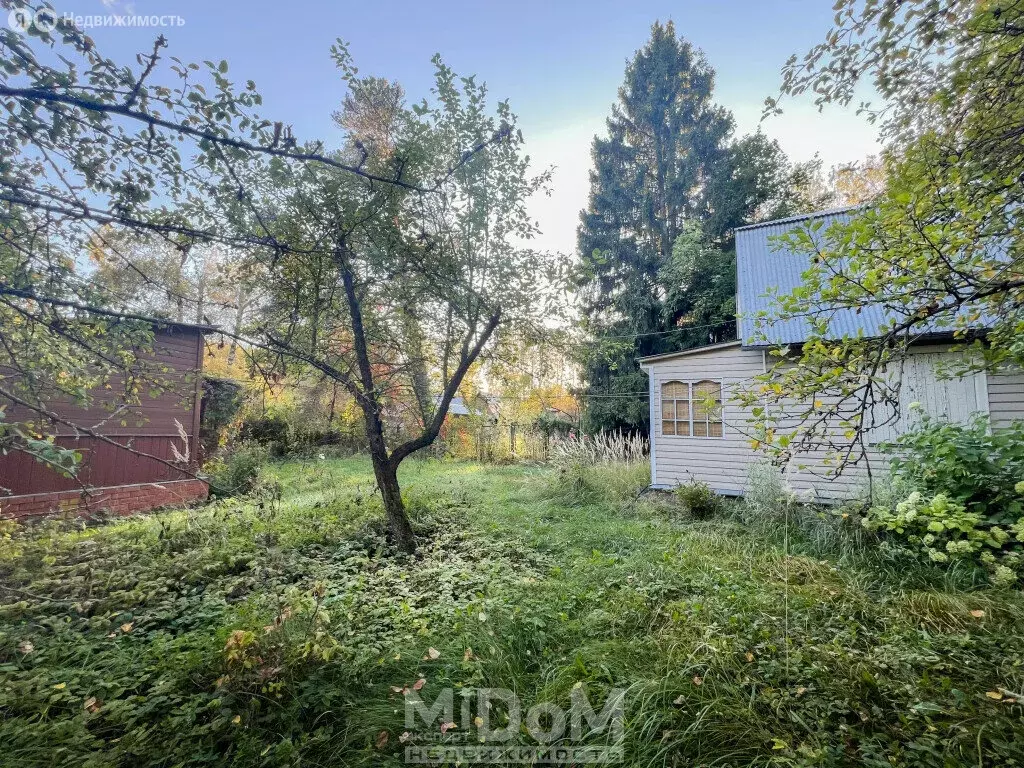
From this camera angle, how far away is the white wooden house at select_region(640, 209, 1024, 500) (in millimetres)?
5336

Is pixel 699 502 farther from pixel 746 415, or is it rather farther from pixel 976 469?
pixel 976 469

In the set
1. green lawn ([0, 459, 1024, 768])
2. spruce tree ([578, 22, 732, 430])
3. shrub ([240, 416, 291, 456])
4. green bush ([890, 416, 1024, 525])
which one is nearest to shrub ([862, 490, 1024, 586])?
green bush ([890, 416, 1024, 525])

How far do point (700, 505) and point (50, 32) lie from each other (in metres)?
6.65

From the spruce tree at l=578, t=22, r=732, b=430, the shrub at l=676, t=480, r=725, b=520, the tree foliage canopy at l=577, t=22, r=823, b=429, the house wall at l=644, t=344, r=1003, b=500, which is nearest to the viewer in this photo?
the house wall at l=644, t=344, r=1003, b=500

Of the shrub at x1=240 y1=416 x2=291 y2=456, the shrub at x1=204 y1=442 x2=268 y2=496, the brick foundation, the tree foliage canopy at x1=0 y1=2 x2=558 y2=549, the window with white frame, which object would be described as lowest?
the brick foundation

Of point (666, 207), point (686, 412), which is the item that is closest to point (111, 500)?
point (686, 412)

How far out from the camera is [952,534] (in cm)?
325

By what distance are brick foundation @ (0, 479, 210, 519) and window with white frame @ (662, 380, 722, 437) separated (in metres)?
7.36

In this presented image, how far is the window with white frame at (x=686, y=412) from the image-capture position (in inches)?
268

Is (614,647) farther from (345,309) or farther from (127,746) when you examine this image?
(345,309)

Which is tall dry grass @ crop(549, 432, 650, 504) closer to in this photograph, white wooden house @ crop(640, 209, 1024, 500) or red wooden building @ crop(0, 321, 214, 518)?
white wooden house @ crop(640, 209, 1024, 500)

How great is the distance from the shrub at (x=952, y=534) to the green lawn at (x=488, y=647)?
205mm

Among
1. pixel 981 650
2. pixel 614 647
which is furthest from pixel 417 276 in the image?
pixel 981 650

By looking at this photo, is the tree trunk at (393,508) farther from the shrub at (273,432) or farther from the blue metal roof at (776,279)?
the shrub at (273,432)
